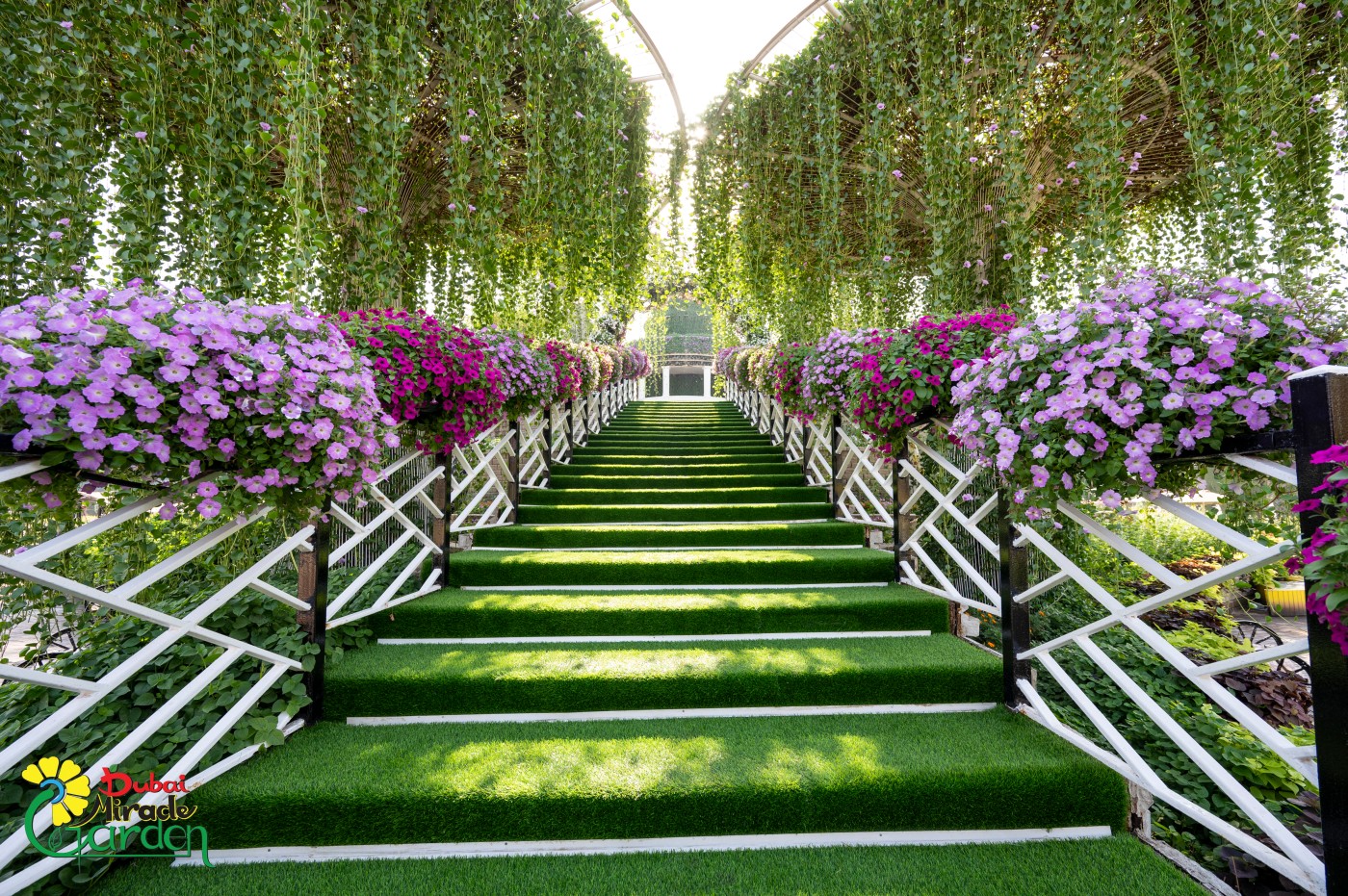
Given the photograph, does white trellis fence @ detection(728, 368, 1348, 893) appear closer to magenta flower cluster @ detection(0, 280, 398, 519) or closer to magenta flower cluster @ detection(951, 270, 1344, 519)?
magenta flower cluster @ detection(951, 270, 1344, 519)

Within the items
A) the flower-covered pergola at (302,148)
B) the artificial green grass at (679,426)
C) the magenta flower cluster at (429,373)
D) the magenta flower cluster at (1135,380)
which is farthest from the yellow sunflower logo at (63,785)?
the artificial green grass at (679,426)

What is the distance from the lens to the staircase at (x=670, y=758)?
1424mm

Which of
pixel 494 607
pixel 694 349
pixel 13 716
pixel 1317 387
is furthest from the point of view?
pixel 694 349

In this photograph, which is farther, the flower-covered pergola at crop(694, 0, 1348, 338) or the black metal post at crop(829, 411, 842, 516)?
the black metal post at crop(829, 411, 842, 516)

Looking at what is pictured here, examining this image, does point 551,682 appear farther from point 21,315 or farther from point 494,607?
point 21,315

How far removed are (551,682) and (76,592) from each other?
1.30 m

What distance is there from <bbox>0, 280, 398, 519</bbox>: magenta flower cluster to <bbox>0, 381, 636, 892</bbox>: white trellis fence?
0.36 ft

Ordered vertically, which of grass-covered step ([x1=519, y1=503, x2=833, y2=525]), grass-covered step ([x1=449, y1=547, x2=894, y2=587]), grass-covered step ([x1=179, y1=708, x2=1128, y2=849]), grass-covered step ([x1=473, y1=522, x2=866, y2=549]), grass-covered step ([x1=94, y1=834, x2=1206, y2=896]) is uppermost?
grass-covered step ([x1=519, y1=503, x2=833, y2=525])

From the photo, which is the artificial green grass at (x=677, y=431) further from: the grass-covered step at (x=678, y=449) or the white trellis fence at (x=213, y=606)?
the white trellis fence at (x=213, y=606)

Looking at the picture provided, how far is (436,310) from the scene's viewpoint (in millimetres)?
3867

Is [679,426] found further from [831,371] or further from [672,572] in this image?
[672,572]

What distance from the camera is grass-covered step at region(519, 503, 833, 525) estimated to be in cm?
373

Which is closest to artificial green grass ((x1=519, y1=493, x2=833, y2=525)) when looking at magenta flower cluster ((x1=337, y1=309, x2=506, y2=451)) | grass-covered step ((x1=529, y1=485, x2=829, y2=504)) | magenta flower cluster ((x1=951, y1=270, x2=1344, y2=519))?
grass-covered step ((x1=529, y1=485, x2=829, y2=504))

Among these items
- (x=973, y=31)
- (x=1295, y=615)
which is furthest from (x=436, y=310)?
(x=1295, y=615)
